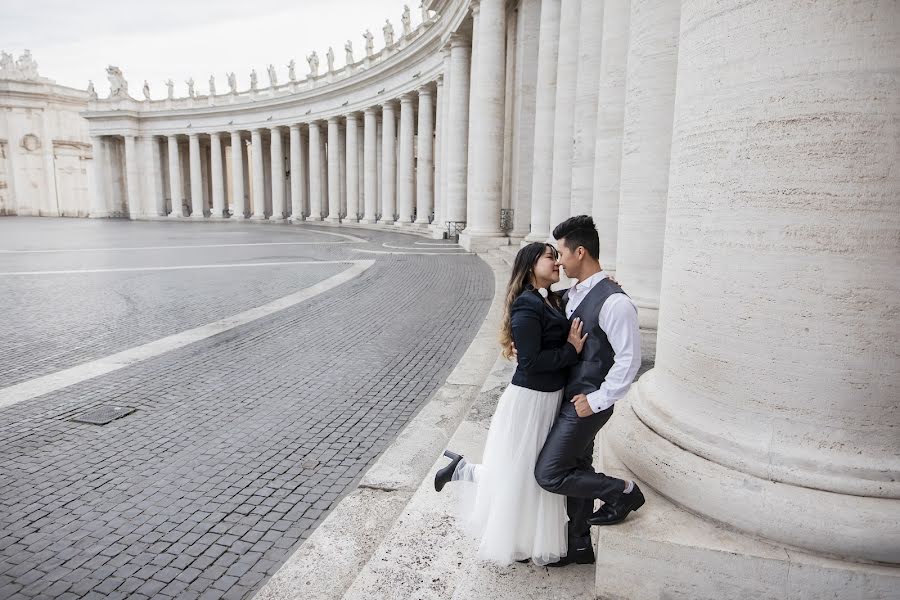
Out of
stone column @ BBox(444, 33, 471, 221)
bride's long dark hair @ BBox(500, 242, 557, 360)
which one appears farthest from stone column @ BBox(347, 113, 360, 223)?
bride's long dark hair @ BBox(500, 242, 557, 360)

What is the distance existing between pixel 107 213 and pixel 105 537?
270ft

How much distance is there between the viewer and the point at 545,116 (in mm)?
19516

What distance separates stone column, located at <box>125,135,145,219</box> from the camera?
74438mm

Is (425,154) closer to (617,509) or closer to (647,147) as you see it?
(647,147)

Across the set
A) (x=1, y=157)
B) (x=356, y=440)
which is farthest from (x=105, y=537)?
(x=1, y=157)

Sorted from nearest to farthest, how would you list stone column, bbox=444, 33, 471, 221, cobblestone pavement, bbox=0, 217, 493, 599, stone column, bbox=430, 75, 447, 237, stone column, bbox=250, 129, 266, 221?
1. cobblestone pavement, bbox=0, 217, 493, 599
2. stone column, bbox=444, 33, 471, 221
3. stone column, bbox=430, 75, 447, 237
4. stone column, bbox=250, 129, 266, 221

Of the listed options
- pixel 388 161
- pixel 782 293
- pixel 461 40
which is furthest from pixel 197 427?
pixel 388 161

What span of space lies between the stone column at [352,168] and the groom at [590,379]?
51702 mm

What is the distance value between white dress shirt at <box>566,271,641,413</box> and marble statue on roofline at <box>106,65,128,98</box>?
86483mm

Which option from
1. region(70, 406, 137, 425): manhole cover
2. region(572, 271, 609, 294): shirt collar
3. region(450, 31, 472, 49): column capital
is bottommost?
region(70, 406, 137, 425): manhole cover

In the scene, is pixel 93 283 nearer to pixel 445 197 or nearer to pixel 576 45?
pixel 576 45

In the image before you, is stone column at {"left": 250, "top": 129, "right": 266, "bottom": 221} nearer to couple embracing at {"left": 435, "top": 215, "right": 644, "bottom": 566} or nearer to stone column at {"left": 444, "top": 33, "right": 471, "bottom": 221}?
stone column at {"left": 444, "top": 33, "right": 471, "bottom": 221}

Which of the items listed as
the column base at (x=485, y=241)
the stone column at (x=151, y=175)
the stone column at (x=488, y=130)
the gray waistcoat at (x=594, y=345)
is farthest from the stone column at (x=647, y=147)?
the stone column at (x=151, y=175)

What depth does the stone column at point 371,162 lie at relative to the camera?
171 feet
